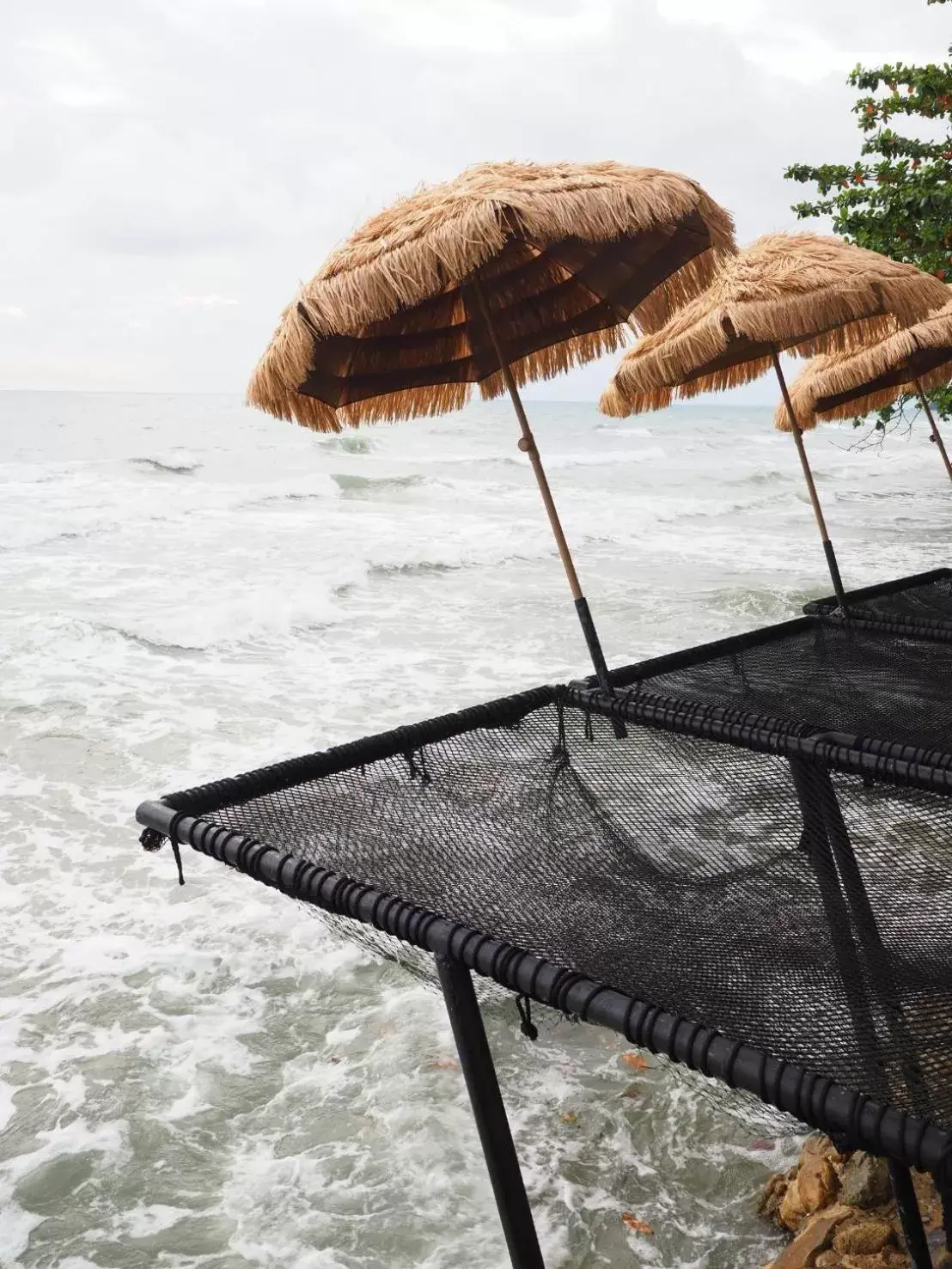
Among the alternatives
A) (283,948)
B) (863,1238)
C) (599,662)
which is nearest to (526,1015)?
(863,1238)

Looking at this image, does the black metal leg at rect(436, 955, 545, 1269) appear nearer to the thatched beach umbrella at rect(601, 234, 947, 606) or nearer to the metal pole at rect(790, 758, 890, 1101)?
the metal pole at rect(790, 758, 890, 1101)

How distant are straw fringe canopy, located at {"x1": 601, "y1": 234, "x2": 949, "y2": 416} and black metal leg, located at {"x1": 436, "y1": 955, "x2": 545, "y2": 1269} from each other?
2.76 metres

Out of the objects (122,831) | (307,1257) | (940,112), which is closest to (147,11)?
(940,112)

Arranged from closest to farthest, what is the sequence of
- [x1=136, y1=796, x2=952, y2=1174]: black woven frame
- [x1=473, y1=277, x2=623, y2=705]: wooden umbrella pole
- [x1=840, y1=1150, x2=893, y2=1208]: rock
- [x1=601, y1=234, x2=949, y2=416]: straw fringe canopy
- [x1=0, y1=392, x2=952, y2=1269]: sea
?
[x1=136, y1=796, x2=952, y2=1174]: black woven frame → [x1=840, y1=1150, x2=893, y2=1208]: rock → [x1=0, y1=392, x2=952, y2=1269]: sea → [x1=473, y1=277, x2=623, y2=705]: wooden umbrella pole → [x1=601, y1=234, x2=949, y2=416]: straw fringe canopy

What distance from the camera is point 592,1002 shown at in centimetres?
149

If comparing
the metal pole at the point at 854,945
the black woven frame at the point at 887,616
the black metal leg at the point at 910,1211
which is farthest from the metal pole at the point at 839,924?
the black woven frame at the point at 887,616

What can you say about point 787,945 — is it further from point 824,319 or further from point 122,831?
point 122,831

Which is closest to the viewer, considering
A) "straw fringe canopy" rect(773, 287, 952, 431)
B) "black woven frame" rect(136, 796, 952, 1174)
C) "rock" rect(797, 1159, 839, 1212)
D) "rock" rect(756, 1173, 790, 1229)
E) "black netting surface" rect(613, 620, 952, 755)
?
"black woven frame" rect(136, 796, 952, 1174)

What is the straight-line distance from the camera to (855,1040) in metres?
1.42

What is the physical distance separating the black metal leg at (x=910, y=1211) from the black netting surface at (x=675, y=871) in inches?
16.4

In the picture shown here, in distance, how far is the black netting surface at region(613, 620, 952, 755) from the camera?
296 centimetres

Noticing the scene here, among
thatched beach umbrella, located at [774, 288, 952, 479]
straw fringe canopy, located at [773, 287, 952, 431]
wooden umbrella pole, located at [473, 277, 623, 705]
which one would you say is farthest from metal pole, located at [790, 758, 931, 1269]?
thatched beach umbrella, located at [774, 288, 952, 479]

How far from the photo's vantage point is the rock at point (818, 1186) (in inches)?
88.4

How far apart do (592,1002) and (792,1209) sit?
4.00ft
